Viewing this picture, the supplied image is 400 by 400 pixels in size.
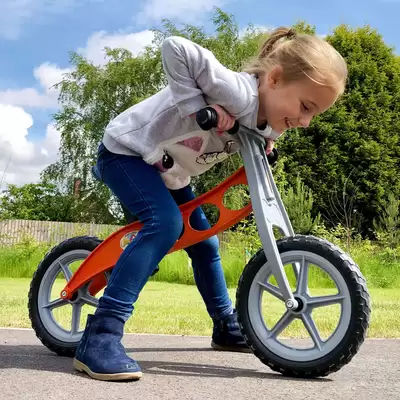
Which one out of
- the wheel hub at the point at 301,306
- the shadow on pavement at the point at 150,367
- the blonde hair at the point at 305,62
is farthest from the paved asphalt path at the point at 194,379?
the blonde hair at the point at 305,62

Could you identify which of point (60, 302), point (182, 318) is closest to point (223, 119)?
point (60, 302)

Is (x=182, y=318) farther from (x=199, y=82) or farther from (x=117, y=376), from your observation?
(x=199, y=82)

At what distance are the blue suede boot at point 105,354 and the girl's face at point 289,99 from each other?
1.08 metres

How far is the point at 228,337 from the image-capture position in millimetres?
3387

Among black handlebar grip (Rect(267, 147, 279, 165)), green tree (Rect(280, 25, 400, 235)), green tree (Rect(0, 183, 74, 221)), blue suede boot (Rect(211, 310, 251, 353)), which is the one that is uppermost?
green tree (Rect(280, 25, 400, 235))

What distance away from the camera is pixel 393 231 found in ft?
54.9

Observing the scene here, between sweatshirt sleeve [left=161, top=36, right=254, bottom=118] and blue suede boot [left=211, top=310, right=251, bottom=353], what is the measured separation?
4.05ft

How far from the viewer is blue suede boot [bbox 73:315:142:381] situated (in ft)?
8.14

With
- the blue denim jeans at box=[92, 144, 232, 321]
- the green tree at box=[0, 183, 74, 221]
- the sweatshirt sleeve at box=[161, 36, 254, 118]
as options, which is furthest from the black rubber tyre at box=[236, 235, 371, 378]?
the green tree at box=[0, 183, 74, 221]

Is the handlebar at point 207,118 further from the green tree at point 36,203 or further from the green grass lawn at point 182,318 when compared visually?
the green tree at point 36,203

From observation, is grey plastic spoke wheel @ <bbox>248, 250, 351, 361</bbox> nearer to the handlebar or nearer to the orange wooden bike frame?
the orange wooden bike frame

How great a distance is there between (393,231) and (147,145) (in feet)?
48.9

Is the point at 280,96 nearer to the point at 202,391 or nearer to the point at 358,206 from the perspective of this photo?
the point at 202,391

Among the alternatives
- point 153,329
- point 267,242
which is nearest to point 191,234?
point 267,242
